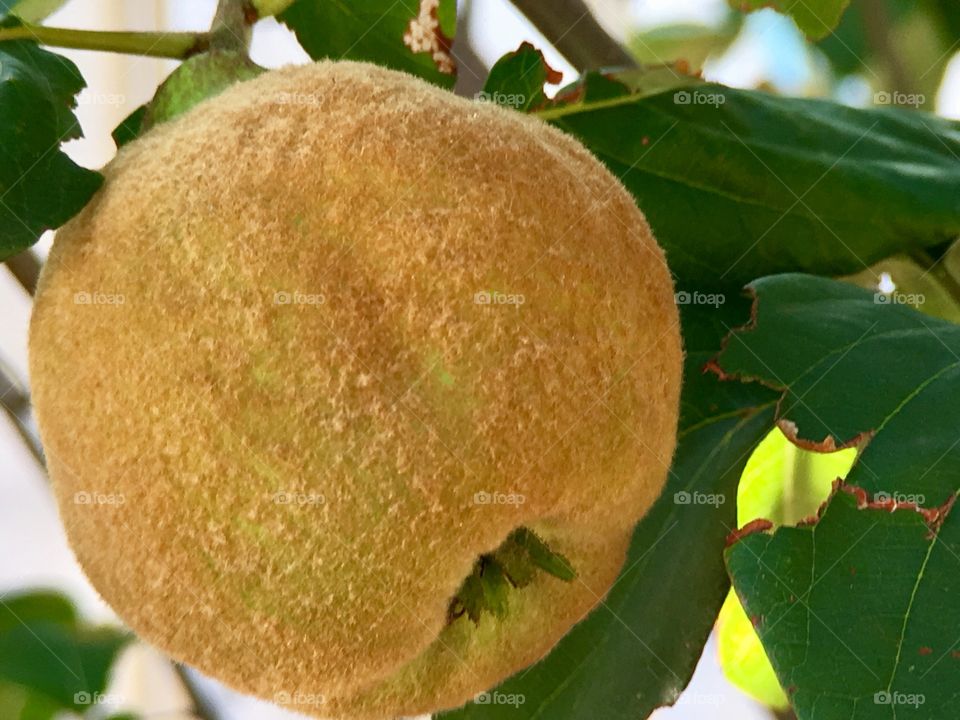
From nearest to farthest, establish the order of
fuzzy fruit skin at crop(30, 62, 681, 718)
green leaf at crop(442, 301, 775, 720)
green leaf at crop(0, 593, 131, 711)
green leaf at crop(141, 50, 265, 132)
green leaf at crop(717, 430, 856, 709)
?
1. fuzzy fruit skin at crop(30, 62, 681, 718)
2. green leaf at crop(141, 50, 265, 132)
3. green leaf at crop(442, 301, 775, 720)
4. green leaf at crop(717, 430, 856, 709)
5. green leaf at crop(0, 593, 131, 711)

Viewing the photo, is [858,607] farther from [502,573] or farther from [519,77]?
[519,77]

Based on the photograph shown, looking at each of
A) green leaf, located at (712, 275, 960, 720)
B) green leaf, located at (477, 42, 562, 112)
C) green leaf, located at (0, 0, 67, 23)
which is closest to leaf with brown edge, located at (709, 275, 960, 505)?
green leaf, located at (712, 275, 960, 720)

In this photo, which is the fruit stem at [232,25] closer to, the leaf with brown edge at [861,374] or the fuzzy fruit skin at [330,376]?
the fuzzy fruit skin at [330,376]

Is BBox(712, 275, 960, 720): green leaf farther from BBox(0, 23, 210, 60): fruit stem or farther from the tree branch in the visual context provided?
BBox(0, 23, 210, 60): fruit stem

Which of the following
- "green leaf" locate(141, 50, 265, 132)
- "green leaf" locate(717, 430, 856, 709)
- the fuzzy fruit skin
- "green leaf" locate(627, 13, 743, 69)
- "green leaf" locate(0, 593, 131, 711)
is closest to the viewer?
the fuzzy fruit skin

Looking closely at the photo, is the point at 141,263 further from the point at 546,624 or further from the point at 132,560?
the point at 546,624

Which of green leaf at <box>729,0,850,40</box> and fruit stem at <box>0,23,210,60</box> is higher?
fruit stem at <box>0,23,210,60</box>

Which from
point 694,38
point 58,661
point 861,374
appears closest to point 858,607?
point 861,374

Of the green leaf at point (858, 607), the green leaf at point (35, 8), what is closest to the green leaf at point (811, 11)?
the green leaf at point (858, 607)
